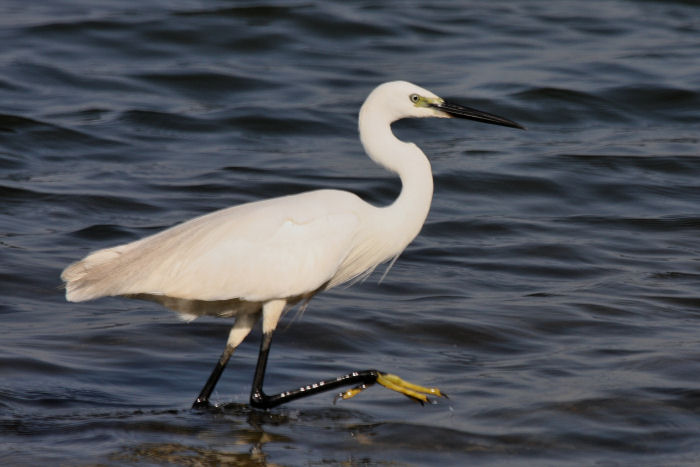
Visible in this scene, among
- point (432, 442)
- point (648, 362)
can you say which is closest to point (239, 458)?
point (432, 442)

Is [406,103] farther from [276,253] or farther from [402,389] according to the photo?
[402,389]

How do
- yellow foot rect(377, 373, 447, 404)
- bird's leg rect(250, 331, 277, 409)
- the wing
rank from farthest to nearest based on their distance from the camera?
1. bird's leg rect(250, 331, 277, 409)
2. yellow foot rect(377, 373, 447, 404)
3. the wing

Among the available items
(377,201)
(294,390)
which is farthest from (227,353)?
(377,201)

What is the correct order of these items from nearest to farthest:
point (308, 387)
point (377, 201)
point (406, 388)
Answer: point (406, 388) < point (308, 387) < point (377, 201)

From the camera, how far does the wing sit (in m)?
5.70

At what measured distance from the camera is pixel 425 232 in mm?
9773

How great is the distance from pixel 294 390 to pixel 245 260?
2.46 ft

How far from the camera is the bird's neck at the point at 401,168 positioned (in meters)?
5.89

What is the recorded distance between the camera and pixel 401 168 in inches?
233

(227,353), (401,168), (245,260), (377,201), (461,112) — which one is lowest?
(377,201)

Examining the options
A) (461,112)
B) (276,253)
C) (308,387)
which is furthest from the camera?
(461,112)

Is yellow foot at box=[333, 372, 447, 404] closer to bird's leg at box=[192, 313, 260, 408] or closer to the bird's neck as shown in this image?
bird's leg at box=[192, 313, 260, 408]

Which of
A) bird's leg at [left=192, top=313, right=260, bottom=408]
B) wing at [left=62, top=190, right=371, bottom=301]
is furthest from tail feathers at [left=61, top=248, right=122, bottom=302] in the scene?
bird's leg at [left=192, top=313, right=260, bottom=408]

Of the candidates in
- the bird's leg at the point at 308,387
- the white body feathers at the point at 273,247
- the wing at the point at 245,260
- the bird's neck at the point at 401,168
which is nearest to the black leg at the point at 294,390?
the bird's leg at the point at 308,387
